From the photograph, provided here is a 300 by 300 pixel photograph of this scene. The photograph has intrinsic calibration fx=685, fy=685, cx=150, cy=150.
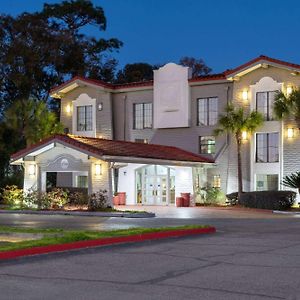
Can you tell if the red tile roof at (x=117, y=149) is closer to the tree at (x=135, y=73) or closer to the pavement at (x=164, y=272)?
the pavement at (x=164, y=272)

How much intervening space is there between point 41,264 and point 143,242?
4598mm

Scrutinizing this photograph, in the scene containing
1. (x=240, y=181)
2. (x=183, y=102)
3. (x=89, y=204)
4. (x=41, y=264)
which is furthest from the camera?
(x=183, y=102)

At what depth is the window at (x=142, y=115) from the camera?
145ft

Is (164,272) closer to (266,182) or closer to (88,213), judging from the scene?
(88,213)

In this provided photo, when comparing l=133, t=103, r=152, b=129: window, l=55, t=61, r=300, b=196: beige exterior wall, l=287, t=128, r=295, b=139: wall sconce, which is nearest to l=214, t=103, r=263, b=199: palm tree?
l=55, t=61, r=300, b=196: beige exterior wall

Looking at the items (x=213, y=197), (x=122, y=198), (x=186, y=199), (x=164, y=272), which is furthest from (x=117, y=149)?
(x=164, y=272)

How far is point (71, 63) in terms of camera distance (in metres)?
59.1

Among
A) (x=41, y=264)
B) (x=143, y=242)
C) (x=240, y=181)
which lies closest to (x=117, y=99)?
(x=240, y=181)

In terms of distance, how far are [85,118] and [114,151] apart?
12071 millimetres

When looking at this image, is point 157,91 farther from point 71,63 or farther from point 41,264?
point 41,264

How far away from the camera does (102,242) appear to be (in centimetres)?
1579

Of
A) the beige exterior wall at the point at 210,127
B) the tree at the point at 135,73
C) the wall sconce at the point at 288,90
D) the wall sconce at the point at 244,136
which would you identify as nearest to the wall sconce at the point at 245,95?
the beige exterior wall at the point at 210,127

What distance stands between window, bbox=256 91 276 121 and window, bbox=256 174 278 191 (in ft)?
11.0

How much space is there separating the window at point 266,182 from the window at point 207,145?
3435 mm
